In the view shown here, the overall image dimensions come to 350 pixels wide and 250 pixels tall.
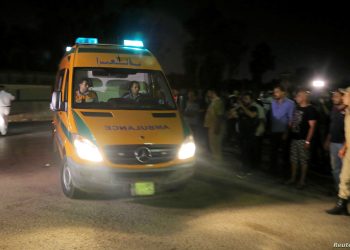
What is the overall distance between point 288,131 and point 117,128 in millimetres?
3443

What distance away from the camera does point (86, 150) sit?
6.20m

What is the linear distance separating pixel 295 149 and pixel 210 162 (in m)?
2.70

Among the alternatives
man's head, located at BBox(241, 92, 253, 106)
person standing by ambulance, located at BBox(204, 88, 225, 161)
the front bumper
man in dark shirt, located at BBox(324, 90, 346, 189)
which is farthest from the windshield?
man in dark shirt, located at BBox(324, 90, 346, 189)

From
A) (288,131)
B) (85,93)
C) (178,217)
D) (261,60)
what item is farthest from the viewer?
(261,60)

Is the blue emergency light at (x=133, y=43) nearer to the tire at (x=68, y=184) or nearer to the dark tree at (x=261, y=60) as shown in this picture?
the tire at (x=68, y=184)

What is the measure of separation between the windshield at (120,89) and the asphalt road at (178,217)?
4.86 ft

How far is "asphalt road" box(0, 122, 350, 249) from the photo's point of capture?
16.6 ft

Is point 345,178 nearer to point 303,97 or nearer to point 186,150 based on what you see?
point 303,97

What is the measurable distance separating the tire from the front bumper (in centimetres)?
22

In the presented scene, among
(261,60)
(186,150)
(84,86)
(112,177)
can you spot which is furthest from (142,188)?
(261,60)

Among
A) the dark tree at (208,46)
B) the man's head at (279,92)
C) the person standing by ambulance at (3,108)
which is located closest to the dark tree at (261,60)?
the dark tree at (208,46)

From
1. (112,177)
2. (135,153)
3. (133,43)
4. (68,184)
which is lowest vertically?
(68,184)

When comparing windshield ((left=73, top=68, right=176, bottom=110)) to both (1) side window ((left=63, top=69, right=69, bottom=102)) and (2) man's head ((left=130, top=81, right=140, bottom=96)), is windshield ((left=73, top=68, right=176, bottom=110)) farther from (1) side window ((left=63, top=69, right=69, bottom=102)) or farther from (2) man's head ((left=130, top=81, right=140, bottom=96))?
(1) side window ((left=63, top=69, right=69, bottom=102))

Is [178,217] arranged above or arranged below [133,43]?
below
